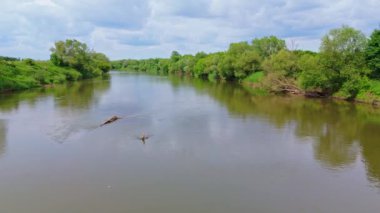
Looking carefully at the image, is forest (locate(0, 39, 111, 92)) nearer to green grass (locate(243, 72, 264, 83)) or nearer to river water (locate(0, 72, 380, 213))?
river water (locate(0, 72, 380, 213))

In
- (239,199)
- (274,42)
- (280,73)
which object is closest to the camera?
(239,199)

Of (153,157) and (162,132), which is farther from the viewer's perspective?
(162,132)

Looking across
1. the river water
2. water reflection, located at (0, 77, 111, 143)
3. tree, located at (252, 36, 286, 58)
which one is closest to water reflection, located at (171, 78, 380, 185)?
the river water

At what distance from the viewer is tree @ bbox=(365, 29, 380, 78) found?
36312 millimetres

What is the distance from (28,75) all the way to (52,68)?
15.0 metres

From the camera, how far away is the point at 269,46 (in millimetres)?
71062

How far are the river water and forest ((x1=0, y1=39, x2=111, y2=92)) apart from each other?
23.0 meters

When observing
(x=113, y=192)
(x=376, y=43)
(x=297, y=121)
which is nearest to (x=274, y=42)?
(x=376, y=43)

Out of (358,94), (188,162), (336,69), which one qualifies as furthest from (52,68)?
(188,162)

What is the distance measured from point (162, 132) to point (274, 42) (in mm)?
54097

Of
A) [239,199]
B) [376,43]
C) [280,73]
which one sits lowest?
[239,199]

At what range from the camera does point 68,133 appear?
2225 centimetres

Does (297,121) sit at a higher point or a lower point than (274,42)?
lower

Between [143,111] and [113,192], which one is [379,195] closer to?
[113,192]
